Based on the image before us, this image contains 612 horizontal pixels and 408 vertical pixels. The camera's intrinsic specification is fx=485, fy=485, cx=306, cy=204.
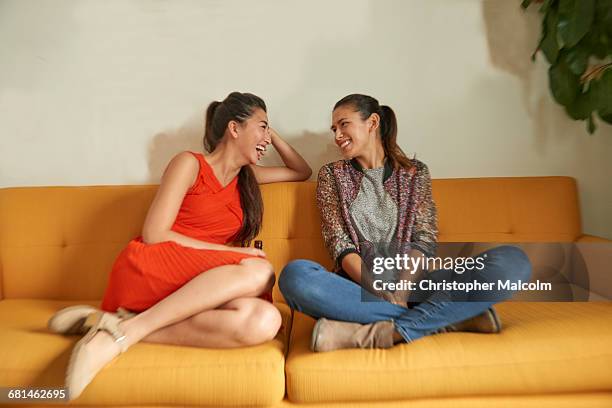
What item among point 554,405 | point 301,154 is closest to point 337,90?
point 301,154

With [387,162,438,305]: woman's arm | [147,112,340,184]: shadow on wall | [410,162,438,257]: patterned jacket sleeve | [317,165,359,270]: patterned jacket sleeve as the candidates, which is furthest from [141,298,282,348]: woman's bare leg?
[147,112,340,184]: shadow on wall

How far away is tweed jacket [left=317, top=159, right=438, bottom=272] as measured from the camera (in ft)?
5.66

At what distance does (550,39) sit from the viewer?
204cm

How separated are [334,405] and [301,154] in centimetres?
120

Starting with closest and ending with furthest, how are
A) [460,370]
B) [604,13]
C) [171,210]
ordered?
[460,370], [171,210], [604,13]

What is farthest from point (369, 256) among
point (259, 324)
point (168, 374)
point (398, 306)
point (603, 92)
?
point (603, 92)

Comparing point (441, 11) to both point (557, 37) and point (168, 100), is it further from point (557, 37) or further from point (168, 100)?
point (168, 100)

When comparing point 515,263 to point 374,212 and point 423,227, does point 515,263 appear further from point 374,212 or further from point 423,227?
point 374,212

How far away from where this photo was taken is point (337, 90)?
7.24ft

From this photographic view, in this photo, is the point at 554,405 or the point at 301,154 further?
the point at 301,154

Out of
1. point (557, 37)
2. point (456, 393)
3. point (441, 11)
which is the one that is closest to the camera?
point (456, 393)

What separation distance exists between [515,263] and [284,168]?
3.35 ft

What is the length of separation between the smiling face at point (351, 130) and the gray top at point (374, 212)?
0.13 m

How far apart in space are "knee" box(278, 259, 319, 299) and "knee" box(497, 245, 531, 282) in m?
0.56
